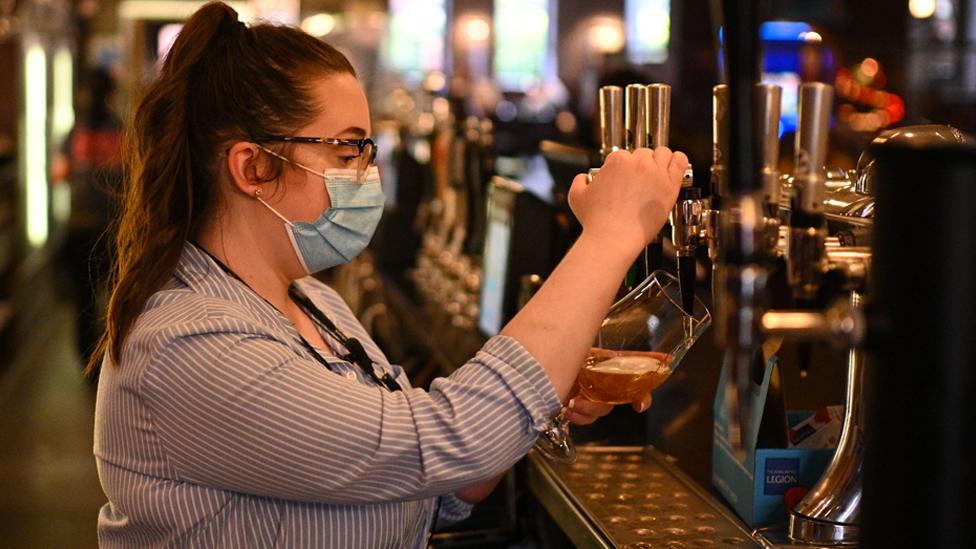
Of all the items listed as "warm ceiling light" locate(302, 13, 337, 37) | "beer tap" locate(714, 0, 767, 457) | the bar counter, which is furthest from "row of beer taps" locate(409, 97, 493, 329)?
"warm ceiling light" locate(302, 13, 337, 37)

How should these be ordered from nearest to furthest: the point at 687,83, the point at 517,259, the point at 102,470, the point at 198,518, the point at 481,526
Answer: the point at 198,518 < the point at 102,470 < the point at 481,526 < the point at 517,259 < the point at 687,83

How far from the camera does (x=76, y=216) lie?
1150cm

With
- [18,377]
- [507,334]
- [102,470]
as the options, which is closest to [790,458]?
[507,334]

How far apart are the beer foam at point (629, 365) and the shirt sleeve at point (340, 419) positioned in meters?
0.17

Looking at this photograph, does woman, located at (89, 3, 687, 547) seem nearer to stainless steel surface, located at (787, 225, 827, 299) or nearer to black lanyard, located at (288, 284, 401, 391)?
black lanyard, located at (288, 284, 401, 391)

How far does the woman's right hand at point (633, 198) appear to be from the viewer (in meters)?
1.46

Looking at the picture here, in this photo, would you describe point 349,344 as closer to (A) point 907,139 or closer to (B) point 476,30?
(A) point 907,139

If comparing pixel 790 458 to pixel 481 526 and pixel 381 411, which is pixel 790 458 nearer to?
pixel 381 411

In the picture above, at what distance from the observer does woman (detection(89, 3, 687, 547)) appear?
144 cm

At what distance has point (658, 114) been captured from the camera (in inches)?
62.0

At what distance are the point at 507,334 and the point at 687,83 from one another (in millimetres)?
11388

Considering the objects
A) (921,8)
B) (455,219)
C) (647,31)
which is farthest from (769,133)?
(647,31)

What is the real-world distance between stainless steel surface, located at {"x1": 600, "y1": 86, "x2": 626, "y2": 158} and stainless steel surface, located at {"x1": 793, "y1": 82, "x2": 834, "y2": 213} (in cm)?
46

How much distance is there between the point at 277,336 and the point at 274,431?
18 centimetres
